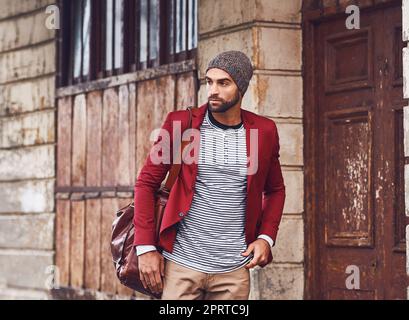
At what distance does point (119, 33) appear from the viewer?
33.2 feet

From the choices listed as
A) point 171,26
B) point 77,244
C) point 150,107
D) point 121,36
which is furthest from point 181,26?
point 77,244

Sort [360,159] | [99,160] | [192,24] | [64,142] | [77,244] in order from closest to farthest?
1. [360,159]
2. [192,24]
3. [99,160]
4. [77,244]
5. [64,142]

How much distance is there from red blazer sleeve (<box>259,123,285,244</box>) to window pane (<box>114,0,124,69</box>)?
4.86 meters

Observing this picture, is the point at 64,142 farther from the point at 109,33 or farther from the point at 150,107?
the point at 150,107

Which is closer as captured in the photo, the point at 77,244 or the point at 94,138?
the point at 94,138

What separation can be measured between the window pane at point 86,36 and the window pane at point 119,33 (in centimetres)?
51

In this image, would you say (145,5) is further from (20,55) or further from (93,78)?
(20,55)

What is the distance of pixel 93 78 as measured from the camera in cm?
1047

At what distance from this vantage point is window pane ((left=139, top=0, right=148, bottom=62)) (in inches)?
382

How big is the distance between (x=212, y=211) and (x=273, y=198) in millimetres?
421

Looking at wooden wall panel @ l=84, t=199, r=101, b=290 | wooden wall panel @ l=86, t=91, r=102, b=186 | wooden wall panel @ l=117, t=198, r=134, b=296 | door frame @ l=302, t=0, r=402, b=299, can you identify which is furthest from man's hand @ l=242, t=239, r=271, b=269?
wooden wall panel @ l=86, t=91, r=102, b=186

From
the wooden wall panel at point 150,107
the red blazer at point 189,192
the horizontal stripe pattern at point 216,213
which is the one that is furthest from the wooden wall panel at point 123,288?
the horizontal stripe pattern at point 216,213

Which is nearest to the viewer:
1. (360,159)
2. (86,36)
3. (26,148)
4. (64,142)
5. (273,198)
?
(273,198)

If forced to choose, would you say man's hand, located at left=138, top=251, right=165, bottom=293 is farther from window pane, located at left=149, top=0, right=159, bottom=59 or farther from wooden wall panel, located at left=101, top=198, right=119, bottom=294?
wooden wall panel, located at left=101, top=198, right=119, bottom=294
